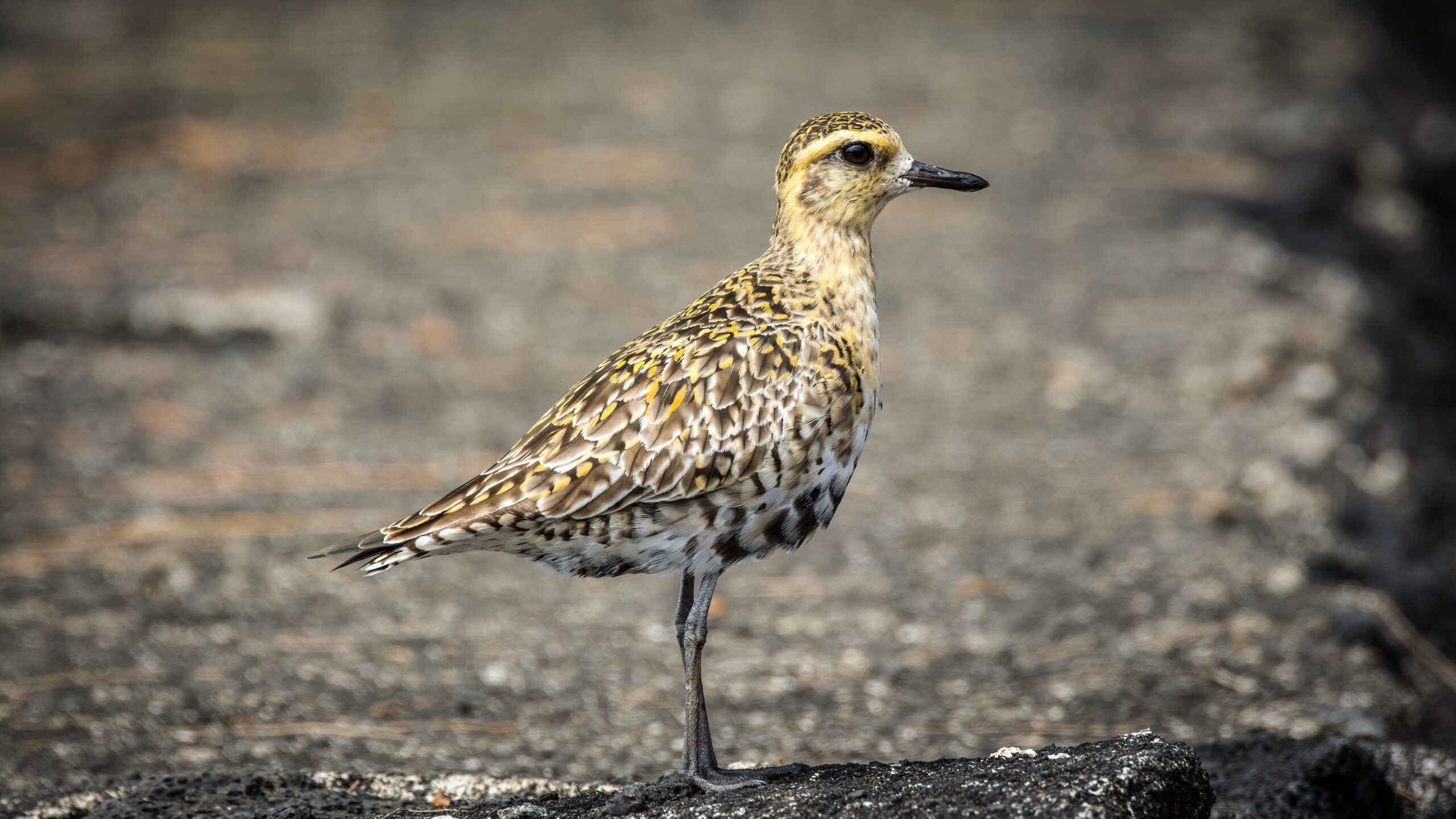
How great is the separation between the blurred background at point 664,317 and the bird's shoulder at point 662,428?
1267mm

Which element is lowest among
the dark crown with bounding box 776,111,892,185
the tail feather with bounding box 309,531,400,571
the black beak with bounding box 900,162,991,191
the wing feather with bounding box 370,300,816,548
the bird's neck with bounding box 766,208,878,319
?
the tail feather with bounding box 309,531,400,571

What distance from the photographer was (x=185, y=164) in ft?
37.8

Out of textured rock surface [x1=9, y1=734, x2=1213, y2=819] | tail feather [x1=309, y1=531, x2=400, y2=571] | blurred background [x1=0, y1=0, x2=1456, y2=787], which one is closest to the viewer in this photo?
textured rock surface [x1=9, y1=734, x2=1213, y2=819]

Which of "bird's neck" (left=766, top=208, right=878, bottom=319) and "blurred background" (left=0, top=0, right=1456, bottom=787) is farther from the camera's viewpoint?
"blurred background" (left=0, top=0, right=1456, bottom=787)

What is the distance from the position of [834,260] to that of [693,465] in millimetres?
1040

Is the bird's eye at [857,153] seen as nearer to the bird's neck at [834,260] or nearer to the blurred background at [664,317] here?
the bird's neck at [834,260]

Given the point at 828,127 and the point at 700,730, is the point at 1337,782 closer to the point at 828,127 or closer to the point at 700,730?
the point at 700,730

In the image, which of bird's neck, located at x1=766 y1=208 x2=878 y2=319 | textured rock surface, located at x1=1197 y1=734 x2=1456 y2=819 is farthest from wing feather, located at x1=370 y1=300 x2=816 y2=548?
textured rock surface, located at x1=1197 y1=734 x2=1456 y2=819

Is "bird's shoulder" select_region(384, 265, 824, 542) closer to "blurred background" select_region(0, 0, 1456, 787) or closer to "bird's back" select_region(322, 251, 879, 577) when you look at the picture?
"bird's back" select_region(322, 251, 879, 577)

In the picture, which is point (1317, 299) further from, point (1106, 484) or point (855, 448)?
point (855, 448)

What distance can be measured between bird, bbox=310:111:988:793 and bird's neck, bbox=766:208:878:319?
0.07ft

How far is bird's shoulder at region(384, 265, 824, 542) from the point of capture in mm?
4500

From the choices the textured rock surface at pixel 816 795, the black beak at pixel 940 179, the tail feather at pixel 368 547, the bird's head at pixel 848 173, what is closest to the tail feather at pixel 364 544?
the tail feather at pixel 368 547

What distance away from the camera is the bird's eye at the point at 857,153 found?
16.4ft
